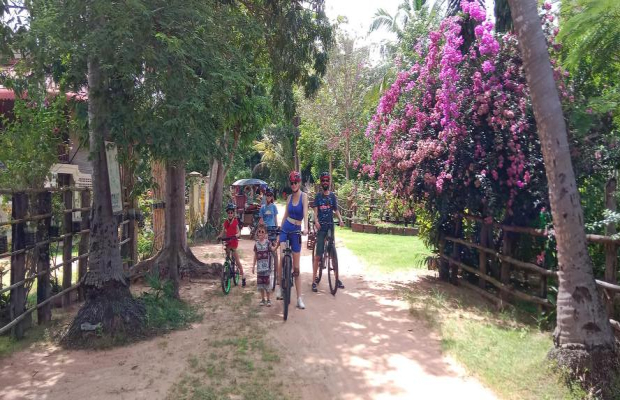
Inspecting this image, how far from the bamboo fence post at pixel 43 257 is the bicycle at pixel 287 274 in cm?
324

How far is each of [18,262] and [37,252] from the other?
17.9 inches

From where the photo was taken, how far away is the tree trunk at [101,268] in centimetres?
582

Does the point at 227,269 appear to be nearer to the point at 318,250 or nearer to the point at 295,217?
the point at 318,250

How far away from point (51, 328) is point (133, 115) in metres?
3.17

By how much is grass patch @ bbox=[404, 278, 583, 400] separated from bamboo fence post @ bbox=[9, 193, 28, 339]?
5.25 meters

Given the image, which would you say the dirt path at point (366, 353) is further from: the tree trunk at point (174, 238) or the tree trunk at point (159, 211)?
the tree trunk at point (159, 211)

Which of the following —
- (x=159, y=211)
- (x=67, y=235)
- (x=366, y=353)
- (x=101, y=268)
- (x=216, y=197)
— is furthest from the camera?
(x=216, y=197)

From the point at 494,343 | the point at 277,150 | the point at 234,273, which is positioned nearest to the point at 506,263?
the point at 494,343

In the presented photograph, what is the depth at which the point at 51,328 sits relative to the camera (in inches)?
255

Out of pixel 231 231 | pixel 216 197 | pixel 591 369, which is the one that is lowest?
pixel 591 369

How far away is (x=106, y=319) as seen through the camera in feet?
19.9

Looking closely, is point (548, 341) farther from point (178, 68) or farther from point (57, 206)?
point (57, 206)

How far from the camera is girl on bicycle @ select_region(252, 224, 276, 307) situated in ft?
25.0

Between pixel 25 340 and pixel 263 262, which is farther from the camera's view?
pixel 263 262
